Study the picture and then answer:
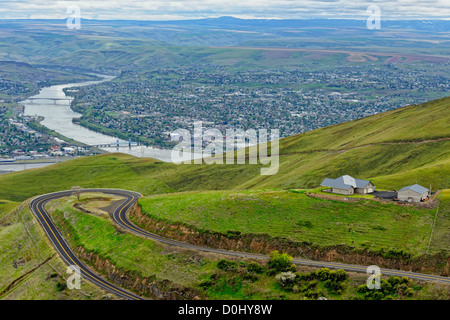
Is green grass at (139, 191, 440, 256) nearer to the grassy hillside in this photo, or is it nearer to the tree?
the grassy hillside

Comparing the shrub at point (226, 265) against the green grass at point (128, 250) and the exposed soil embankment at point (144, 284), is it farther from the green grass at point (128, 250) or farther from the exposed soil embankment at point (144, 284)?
the exposed soil embankment at point (144, 284)

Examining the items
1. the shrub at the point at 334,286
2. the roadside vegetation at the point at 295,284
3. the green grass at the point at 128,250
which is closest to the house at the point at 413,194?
the roadside vegetation at the point at 295,284

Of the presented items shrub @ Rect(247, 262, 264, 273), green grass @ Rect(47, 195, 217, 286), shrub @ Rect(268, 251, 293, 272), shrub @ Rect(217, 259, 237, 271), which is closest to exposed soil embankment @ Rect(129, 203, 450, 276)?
shrub @ Rect(268, 251, 293, 272)

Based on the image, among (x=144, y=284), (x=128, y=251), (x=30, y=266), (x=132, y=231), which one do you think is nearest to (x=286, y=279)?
(x=144, y=284)

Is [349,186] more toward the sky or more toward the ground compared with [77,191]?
more toward the sky

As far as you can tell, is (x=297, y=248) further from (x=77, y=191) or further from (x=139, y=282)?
(x=77, y=191)

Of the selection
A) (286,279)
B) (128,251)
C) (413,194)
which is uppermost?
(413,194)
